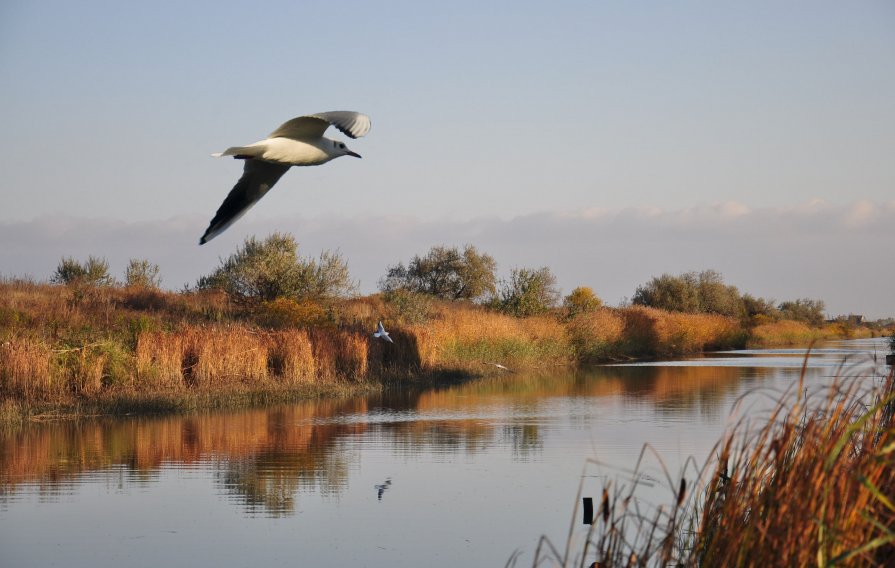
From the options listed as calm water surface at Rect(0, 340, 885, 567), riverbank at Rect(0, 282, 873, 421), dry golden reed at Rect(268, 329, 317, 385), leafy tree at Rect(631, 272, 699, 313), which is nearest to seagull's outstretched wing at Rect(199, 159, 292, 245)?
calm water surface at Rect(0, 340, 885, 567)

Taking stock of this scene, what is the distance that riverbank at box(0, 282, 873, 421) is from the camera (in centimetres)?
1736

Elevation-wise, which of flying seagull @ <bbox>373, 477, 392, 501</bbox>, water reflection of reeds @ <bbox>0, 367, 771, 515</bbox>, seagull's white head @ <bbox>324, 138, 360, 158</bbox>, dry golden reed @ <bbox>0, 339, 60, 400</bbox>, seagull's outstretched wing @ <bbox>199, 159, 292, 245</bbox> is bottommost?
flying seagull @ <bbox>373, 477, 392, 501</bbox>

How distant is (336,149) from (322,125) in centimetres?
35

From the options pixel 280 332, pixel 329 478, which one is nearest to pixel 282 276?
pixel 280 332

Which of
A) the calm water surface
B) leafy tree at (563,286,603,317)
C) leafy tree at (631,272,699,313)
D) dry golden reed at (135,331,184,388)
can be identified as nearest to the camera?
the calm water surface

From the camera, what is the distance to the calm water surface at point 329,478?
8.39m

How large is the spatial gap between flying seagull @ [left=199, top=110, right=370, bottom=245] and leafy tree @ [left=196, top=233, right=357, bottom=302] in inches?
778

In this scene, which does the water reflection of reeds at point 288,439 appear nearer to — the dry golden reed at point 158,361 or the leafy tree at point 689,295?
the dry golden reed at point 158,361

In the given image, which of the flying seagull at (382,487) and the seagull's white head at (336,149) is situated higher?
the seagull's white head at (336,149)

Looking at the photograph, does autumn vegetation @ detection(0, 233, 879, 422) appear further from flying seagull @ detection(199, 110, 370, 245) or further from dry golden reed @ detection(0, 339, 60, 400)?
flying seagull @ detection(199, 110, 370, 245)

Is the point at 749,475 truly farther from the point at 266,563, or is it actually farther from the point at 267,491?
the point at 267,491

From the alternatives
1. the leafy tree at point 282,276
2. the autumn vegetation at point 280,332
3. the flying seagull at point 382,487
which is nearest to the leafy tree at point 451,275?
the autumn vegetation at point 280,332

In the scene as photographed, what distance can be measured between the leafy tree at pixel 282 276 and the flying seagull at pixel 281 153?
64.9 feet

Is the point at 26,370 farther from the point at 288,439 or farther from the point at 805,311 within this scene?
the point at 805,311
